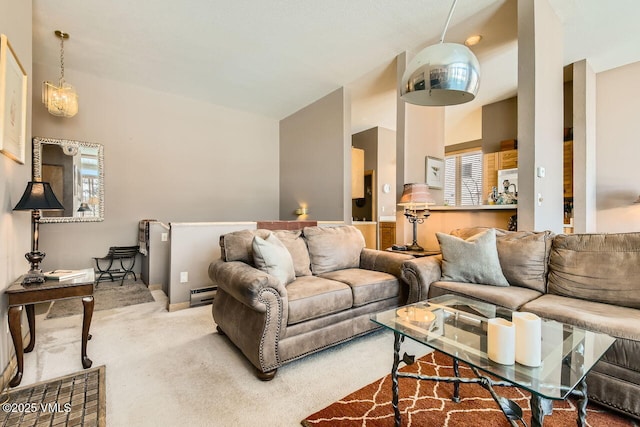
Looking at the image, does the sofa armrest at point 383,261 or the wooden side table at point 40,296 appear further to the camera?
the sofa armrest at point 383,261

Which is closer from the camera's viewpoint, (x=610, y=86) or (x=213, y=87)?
(x=610, y=86)

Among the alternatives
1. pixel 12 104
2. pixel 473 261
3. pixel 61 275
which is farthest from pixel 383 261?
pixel 12 104

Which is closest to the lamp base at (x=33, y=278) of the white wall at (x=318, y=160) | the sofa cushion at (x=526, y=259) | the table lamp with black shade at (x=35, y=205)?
the table lamp with black shade at (x=35, y=205)

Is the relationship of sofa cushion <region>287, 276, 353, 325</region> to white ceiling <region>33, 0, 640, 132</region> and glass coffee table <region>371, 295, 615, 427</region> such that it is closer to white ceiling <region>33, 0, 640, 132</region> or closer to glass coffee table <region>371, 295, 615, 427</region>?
glass coffee table <region>371, 295, 615, 427</region>

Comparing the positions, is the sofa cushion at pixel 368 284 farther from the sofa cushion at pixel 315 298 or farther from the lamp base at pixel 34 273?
the lamp base at pixel 34 273

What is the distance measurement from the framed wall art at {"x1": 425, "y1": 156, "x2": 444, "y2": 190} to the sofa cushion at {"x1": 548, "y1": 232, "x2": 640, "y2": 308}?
2.18m

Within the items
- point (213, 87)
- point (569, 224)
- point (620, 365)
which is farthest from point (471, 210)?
point (213, 87)

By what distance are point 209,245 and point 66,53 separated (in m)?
3.49

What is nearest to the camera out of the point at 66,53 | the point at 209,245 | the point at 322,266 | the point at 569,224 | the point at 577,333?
the point at 577,333

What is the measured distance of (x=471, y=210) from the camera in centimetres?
367

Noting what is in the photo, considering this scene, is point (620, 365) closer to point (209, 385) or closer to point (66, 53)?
point (209, 385)

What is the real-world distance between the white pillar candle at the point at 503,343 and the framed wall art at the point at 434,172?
3378 millimetres

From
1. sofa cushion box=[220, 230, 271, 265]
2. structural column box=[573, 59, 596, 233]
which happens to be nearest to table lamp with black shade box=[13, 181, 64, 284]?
sofa cushion box=[220, 230, 271, 265]

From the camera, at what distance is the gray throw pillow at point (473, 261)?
7.99ft
